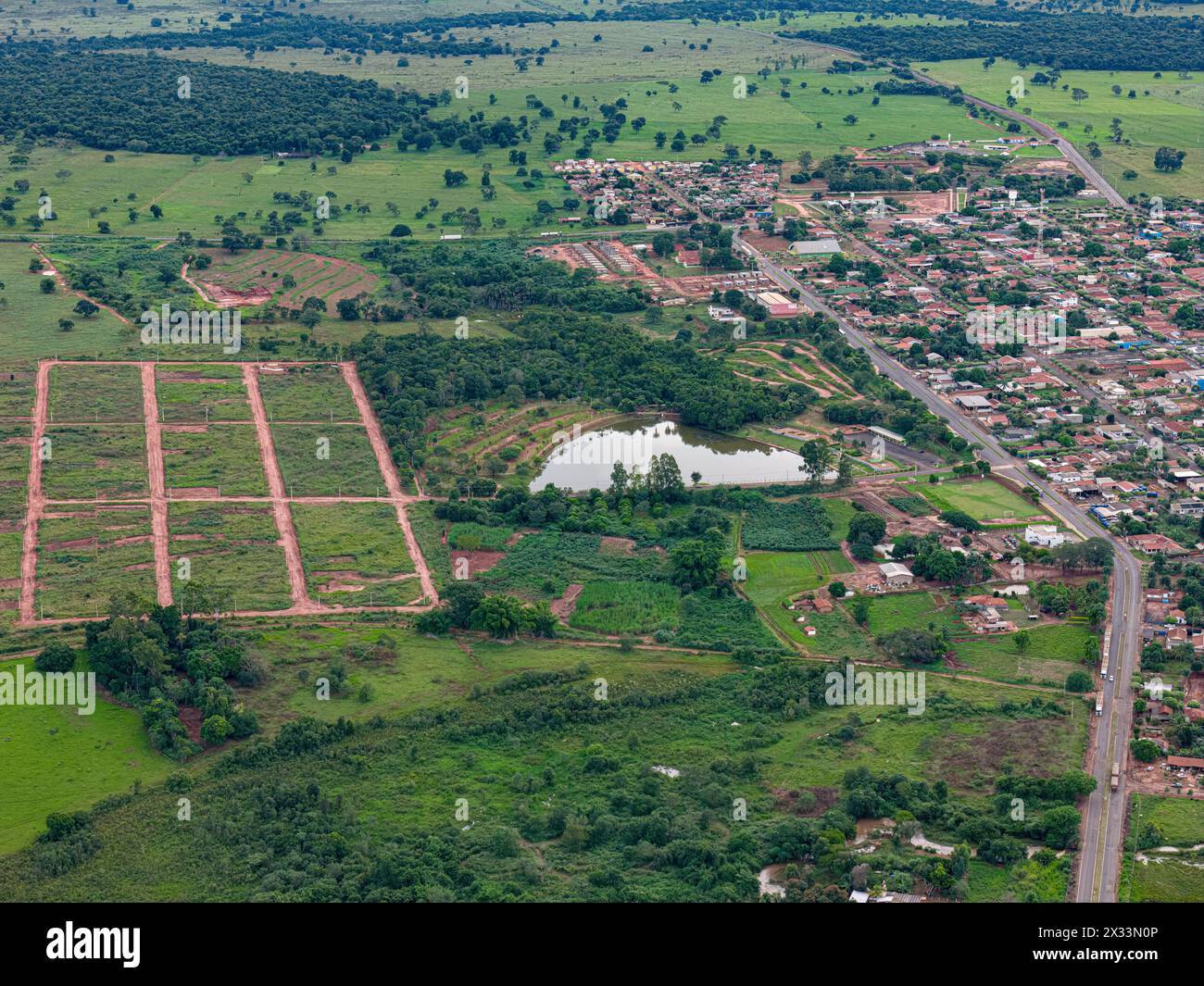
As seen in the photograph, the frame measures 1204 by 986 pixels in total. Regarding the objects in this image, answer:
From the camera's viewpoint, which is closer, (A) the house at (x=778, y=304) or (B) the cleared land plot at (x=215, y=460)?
(B) the cleared land plot at (x=215, y=460)

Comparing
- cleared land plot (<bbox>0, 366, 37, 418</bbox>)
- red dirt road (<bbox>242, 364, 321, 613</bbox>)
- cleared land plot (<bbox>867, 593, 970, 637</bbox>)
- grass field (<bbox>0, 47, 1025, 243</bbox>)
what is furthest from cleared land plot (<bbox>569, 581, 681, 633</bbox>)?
grass field (<bbox>0, 47, 1025, 243</bbox>)

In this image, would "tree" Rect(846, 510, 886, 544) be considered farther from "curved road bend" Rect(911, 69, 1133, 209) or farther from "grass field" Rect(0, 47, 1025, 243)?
"curved road bend" Rect(911, 69, 1133, 209)

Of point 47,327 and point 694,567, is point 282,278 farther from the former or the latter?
point 694,567

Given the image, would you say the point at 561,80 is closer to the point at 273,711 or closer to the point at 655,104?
the point at 655,104

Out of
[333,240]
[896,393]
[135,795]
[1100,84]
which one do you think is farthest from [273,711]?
[1100,84]

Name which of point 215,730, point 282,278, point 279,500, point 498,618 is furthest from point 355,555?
point 282,278

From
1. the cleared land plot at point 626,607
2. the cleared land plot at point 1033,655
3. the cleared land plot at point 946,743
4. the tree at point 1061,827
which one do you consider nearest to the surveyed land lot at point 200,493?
the cleared land plot at point 626,607

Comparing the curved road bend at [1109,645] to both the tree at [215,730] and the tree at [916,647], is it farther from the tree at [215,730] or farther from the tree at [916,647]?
the tree at [215,730]
